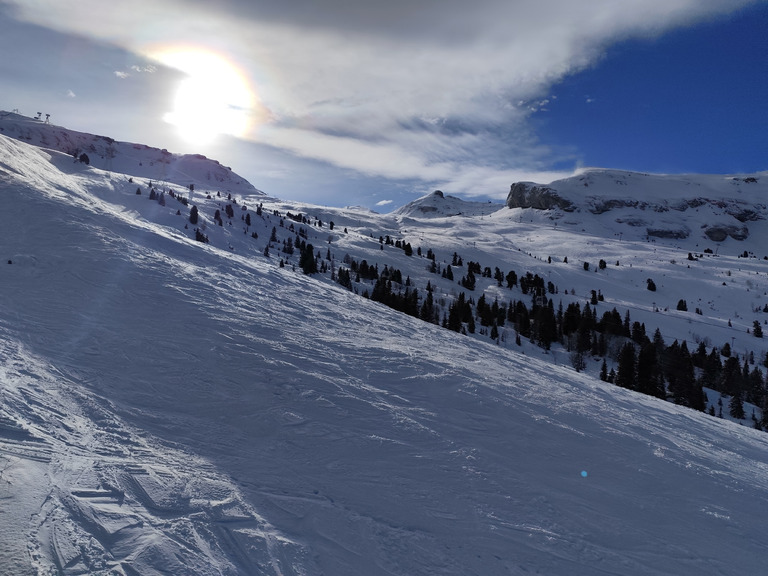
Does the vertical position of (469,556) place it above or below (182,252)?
below

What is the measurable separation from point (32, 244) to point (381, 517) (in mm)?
21684

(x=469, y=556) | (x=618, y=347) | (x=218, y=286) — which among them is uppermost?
(x=218, y=286)

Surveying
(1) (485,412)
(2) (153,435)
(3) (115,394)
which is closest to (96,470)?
(2) (153,435)

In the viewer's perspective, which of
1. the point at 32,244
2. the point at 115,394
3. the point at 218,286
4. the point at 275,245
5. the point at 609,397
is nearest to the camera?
the point at 115,394

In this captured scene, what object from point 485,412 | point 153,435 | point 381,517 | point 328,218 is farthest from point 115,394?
point 328,218

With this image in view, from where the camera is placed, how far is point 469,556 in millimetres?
6867

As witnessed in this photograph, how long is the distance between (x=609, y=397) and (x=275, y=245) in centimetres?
7572

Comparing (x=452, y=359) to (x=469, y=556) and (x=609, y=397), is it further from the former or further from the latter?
(x=469, y=556)

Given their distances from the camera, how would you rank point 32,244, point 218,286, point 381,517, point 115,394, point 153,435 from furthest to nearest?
point 218,286 < point 32,244 < point 115,394 < point 153,435 < point 381,517

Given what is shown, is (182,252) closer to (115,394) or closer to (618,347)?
(115,394)

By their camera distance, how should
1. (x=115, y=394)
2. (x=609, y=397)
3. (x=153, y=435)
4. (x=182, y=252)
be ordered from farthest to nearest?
(x=182, y=252) → (x=609, y=397) → (x=115, y=394) → (x=153, y=435)

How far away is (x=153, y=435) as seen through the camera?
866 cm

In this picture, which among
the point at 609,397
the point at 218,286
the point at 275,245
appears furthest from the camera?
the point at 275,245

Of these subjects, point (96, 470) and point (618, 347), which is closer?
point (96, 470)
